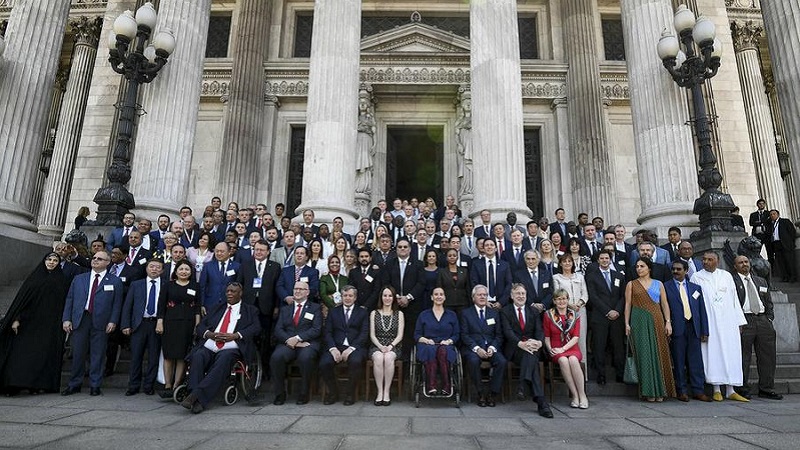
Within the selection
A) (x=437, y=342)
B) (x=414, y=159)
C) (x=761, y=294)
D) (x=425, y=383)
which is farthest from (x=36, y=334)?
(x=414, y=159)

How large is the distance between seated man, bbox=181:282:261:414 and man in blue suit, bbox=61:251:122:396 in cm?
156

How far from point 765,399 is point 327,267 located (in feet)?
22.9

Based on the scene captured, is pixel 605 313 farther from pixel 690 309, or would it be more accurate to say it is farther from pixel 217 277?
pixel 217 277

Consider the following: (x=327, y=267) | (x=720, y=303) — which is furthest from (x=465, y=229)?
(x=720, y=303)

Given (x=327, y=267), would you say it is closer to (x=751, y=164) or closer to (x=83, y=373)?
(x=83, y=373)

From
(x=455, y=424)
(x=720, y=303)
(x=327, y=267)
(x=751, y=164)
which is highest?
(x=751, y=164)

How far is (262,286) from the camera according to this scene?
761 centimetres

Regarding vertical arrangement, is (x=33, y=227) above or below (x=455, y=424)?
above

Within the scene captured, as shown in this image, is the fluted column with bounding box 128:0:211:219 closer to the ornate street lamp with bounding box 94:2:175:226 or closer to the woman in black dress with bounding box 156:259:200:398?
the ornate street lamp with bounding box 94:2:175:226

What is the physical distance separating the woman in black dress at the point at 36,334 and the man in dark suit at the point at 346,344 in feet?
13.1

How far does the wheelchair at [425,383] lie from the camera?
246 inches

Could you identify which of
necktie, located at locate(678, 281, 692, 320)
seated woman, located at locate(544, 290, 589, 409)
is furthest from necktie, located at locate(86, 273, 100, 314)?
necktie, located at locate(678, 281, 692, 320)

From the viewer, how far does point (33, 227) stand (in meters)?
11.0

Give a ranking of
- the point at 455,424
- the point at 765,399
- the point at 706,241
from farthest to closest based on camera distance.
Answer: the point at 706,241 → the point at 765,399 → the point at 455,424
